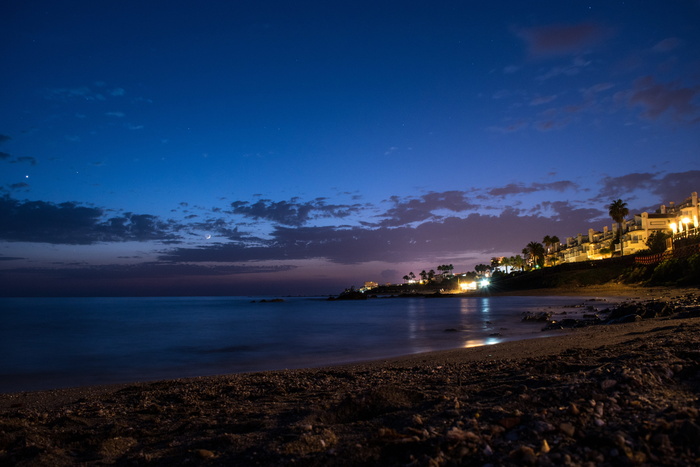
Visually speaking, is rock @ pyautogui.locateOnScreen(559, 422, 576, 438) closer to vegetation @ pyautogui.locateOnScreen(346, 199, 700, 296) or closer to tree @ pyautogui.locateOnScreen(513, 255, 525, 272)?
vegetation @ pyautogui.locateOnScreen(346, 199, 700, 296)

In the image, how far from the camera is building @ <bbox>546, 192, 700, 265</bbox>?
100 metres

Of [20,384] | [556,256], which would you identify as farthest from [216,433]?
[556,256]

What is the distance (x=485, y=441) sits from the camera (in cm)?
378

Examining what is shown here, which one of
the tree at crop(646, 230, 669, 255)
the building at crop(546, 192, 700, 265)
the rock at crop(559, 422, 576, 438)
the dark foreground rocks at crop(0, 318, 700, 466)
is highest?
the building at crop(546, 192, 700, 265)

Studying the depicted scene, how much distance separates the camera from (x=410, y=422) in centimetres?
479

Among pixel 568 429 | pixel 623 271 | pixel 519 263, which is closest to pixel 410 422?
pixel 568 429

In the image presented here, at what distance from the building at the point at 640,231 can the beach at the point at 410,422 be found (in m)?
99.4

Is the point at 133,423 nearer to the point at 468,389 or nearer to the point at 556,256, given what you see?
the point at 468,389

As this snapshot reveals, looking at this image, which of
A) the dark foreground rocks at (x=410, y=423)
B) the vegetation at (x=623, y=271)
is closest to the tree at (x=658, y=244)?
the vegetation at (x=623, y=271)

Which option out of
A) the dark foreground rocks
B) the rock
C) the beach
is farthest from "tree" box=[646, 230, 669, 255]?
the rock

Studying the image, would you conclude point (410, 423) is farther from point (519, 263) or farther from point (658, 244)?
point (519, 263)

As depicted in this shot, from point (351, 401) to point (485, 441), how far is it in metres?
2.47

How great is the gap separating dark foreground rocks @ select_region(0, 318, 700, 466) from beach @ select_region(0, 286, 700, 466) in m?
0.02

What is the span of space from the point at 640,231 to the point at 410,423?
135 meters
